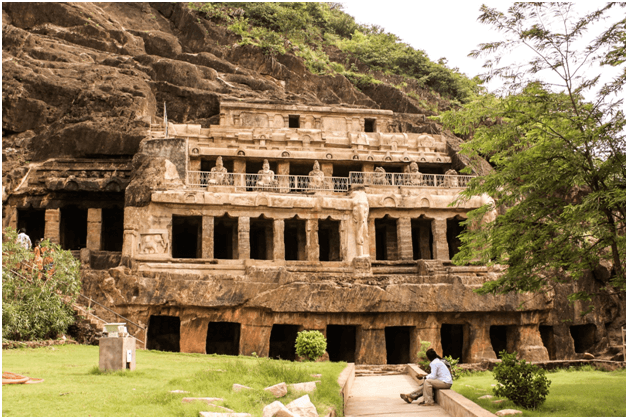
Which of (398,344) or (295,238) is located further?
(295,238)

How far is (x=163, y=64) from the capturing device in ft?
126

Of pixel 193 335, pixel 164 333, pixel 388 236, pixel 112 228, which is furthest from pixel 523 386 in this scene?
pixel 112 228

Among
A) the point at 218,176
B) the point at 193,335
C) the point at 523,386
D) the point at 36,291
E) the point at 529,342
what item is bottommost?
the point at 529,342

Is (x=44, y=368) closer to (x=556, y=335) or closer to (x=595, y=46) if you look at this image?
(x=595, y=46)

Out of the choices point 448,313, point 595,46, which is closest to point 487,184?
point 595,46

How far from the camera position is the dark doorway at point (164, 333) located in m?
25.3

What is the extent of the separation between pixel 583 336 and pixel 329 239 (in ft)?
43.3

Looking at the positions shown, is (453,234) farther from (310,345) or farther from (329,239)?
(310,345)

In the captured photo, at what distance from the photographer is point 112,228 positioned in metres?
33.6

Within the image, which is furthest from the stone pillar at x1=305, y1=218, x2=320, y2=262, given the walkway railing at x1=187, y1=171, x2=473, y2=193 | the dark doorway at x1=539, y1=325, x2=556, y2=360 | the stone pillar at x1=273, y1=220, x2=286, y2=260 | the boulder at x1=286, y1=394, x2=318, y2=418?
the boulder at x1=286, y1=394, x2=318, y2=418

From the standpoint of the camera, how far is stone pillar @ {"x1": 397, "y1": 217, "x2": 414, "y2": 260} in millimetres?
27859

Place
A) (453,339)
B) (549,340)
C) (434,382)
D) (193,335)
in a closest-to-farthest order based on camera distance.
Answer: (434,382) → (193,335) → (549,340) → (453,339)

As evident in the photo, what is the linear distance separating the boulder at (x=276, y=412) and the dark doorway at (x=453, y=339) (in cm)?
2051

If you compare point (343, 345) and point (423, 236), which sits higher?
point (423, 236)
